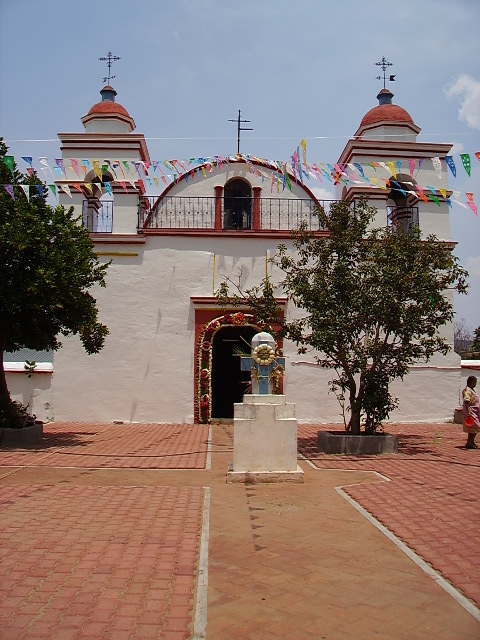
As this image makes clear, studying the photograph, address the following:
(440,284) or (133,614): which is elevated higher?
(440,284)

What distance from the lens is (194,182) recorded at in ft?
54.0

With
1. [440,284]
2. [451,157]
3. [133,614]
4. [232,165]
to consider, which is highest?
[232,165]

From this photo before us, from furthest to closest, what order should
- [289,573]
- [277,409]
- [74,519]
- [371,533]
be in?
[277,409], [74,519], [371,533], [289,573]

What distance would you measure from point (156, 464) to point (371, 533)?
442cm

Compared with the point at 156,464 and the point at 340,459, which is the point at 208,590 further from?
the point at 340,459

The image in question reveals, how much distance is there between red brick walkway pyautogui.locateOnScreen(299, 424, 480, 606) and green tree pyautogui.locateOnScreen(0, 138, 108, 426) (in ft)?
15.7

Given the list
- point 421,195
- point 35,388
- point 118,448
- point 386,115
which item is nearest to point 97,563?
point 118,448

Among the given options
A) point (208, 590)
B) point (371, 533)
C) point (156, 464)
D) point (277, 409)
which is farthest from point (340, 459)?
point (208, 590)

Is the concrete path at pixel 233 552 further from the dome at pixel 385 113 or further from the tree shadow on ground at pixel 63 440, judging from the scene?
the dome at pixel 385 113

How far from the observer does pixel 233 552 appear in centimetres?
498

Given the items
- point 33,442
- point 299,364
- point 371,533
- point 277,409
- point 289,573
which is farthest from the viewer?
point 299,364

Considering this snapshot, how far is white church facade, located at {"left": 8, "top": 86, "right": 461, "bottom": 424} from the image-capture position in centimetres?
1544

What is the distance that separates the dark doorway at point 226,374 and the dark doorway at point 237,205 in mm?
2857

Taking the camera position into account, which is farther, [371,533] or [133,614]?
[371,533]
